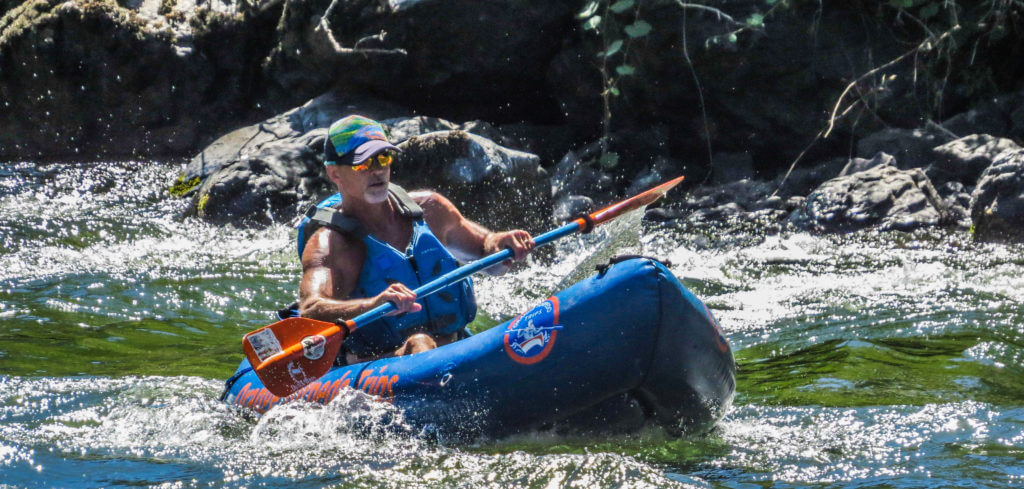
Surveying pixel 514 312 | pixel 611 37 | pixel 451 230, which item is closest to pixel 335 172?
pixel 451 230

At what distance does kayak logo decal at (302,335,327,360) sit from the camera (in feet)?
11.8

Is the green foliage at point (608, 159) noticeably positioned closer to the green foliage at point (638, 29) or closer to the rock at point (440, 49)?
the green foliage at point (638, 29)

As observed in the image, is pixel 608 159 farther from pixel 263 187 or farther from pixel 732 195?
pixel 263 187

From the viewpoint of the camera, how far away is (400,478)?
10.2ft

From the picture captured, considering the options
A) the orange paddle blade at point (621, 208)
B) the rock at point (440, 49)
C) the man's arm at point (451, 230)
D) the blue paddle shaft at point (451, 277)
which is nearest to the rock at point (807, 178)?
the rock at point (440, 49)

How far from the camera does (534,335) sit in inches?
126

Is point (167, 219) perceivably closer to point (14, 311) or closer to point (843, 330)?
point (14, 311)

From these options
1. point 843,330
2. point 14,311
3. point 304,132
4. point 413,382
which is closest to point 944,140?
point 843,330

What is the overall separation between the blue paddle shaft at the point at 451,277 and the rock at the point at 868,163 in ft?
15.3

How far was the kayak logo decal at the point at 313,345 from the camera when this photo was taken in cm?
359

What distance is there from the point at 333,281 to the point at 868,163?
5.48 meters

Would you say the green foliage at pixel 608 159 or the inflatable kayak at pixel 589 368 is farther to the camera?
the green foliage at pixel 608 159

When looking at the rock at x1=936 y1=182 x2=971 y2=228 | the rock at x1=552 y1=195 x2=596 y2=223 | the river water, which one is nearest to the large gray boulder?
the rock at x1=552 y1=195 x2=596 y2=223

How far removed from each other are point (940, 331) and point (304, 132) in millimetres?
6412
